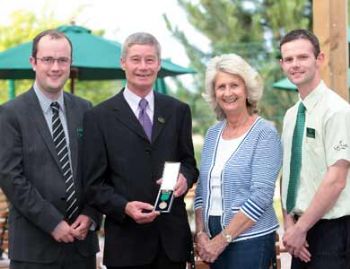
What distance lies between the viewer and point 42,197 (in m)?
4.17

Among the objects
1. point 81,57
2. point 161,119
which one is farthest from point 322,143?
point 81,57

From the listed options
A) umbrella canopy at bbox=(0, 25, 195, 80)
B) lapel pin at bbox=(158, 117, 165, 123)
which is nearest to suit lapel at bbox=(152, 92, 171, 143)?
lapel pin at bbox=(158, 117, 165, 123)

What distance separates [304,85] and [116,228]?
1.26 meters

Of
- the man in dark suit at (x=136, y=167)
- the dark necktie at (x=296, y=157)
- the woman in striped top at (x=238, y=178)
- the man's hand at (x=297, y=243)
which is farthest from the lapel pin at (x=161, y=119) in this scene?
the man's hand at (x=297, y=243)

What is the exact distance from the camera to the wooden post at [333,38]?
5.00 meters

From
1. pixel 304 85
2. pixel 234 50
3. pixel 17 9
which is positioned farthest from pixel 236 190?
pixel 17 9

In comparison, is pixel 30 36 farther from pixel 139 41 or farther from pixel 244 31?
pixel 139 41

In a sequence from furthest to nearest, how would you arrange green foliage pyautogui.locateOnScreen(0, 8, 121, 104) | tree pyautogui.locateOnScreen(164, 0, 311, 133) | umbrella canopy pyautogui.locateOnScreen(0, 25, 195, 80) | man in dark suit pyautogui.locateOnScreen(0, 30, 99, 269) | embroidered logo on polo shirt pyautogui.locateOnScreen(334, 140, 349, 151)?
1. green foliage pyautogui.locateOnScreen(0, 8, 121, 104)
2. tree pyautogui.locateOnScreen(164, 0, 311, 133)
3. umbrella canopy pyautogui.locateOnScreen(0, 25, 195, 80)
4. man in dark suit pyautogui.locateOnScreen(0, 30, 99, 269)
5. embroidered logo on polo shirt pyautogui.locateOnScreen(334, 140, 349, 151)

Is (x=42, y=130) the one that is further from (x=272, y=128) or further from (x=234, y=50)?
(x=234, y=50)

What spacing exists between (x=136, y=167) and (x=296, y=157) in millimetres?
852

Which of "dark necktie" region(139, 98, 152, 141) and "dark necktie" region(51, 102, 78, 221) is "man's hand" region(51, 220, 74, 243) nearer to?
"dark necktie" region(51, 102, 78, 221)

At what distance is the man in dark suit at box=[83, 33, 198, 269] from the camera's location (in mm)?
4066

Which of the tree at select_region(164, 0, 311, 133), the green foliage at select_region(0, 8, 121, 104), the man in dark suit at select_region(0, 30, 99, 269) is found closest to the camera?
the man in dark suit at select_region(0, 30, 99, 269)

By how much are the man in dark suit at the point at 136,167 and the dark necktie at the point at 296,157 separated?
537 mm
